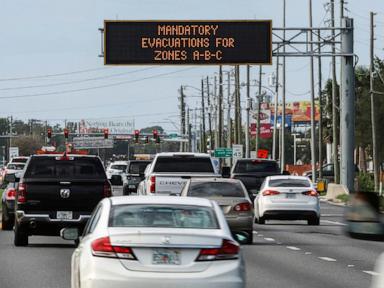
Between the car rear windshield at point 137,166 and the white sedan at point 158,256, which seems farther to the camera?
the car rear windshield at point 137,166

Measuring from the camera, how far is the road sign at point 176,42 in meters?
50.8

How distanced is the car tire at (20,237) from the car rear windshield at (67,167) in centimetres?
113

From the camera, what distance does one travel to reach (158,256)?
11898 mm

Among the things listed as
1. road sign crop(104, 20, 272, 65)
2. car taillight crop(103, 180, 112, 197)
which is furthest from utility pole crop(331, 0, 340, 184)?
car taillight crop(103, 180, 112, 197)

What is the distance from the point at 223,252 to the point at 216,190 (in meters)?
16.1

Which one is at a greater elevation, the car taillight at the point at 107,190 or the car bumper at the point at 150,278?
the car taillight at the point at 107,190

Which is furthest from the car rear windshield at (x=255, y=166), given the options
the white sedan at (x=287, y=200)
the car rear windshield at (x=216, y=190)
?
the car rear windshield at (x=216, y=190)

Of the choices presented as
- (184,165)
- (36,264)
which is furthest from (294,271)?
(184,165)

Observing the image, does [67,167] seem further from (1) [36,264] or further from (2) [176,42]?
(2) [176,42]

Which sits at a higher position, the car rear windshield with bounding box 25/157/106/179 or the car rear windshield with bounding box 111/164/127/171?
the car rear windshield with bounding box 25/157/106/179

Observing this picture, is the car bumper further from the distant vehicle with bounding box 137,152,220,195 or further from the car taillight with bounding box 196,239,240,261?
the distant vehicle with bounding box 137,152,220,195

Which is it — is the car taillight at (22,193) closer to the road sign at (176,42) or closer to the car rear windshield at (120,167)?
the road sign at (176,42)

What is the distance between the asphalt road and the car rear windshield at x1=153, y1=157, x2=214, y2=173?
313 centimetres

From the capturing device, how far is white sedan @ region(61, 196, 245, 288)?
38.6ft
